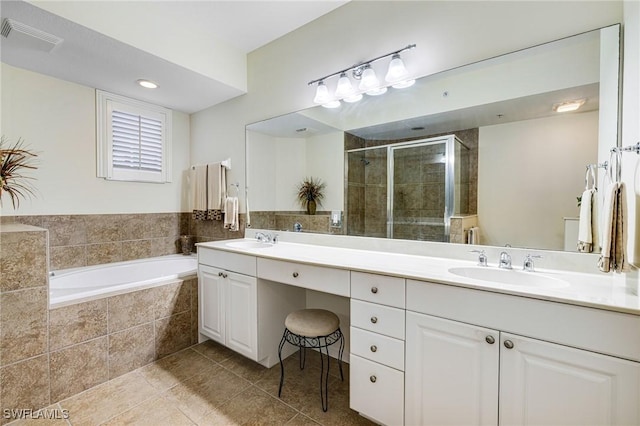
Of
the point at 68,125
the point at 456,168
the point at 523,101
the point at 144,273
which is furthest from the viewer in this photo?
the point at 144,273

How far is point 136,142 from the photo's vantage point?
286 centimetres

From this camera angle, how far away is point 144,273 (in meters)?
2.89

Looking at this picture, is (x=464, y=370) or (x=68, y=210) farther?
(x=68, y=210)

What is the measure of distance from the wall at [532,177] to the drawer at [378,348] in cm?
77

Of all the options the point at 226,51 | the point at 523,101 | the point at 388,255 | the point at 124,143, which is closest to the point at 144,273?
the point at 124,143

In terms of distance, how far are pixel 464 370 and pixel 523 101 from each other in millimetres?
1334

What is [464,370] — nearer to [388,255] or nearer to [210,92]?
[388,255]

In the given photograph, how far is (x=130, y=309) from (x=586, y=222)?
2796 millimetres

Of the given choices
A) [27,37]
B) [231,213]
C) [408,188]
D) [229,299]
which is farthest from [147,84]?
[408,188]

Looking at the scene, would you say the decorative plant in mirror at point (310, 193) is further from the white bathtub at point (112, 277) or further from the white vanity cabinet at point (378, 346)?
the white bathtub at point (112, 277)

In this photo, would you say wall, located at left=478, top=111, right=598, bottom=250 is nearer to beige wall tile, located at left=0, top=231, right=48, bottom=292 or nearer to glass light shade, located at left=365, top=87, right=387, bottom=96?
glass light shade, located at left=365, top=87, right=387, bottom=96

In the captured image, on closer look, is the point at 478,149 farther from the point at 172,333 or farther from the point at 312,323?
the point at 172,333

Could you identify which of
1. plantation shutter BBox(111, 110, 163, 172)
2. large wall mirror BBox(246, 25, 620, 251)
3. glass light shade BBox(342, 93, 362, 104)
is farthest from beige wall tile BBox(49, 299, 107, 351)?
glass light shade BBox(342, 93, 362, 104)

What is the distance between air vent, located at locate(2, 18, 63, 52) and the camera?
1.65 m
